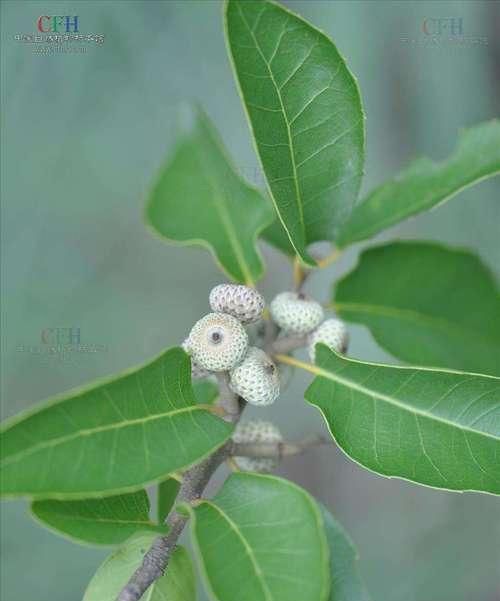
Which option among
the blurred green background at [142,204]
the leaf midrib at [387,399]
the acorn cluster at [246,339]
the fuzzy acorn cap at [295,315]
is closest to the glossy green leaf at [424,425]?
the leaf midrib at [387,399]

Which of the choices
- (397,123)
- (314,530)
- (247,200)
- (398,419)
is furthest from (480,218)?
(314,530)

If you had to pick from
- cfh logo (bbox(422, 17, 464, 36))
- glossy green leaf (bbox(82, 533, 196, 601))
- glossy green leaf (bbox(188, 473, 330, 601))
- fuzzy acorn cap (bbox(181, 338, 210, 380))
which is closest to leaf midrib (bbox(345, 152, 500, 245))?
fuzzy acorn cap (bbox(181, 338, 210, 380))

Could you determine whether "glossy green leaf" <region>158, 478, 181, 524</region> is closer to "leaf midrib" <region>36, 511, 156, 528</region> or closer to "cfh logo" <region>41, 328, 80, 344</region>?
"leaf midrib" <region>36, 511, 156, 528</region>

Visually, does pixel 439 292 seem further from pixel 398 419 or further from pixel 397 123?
pixel 397 123

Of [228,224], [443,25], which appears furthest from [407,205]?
[443,25]

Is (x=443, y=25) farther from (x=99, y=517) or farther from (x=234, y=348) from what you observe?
(x=99, y=517)
